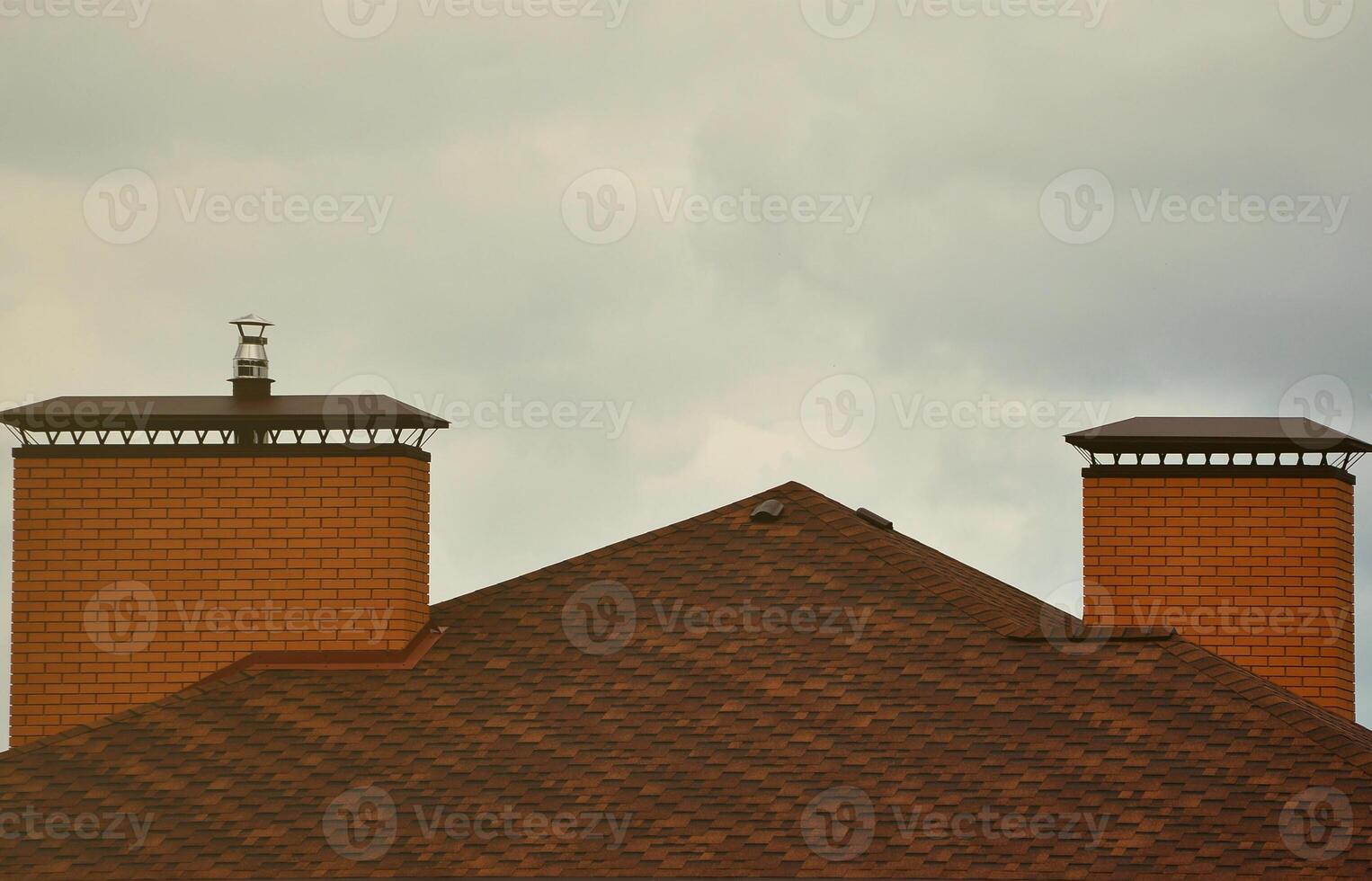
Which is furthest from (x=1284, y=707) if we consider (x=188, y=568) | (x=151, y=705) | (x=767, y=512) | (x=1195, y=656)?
(x=188, y=568)

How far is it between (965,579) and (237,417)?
910cm

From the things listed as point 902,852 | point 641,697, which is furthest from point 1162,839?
point 641,697

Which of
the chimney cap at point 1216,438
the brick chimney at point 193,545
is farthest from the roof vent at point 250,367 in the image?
the chimney cap at point 1216,438

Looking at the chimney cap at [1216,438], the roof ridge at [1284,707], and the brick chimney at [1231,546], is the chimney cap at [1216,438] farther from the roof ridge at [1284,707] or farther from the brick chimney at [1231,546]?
the roof ridge at [1284,707]

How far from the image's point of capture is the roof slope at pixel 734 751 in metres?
17.3

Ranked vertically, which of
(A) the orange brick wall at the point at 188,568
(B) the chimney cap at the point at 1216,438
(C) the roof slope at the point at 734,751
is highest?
(B) the chimney cap at the point at 1216,438

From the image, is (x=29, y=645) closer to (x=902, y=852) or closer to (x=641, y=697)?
(x=641, y=697)

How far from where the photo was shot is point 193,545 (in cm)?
2217

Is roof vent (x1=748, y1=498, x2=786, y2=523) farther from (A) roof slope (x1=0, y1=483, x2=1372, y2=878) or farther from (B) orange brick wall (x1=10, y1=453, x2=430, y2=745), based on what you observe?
(B) orange brick wall (x1=10, y1=453, x2=430, y2=745)

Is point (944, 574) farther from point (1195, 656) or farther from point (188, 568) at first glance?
point (188, 568)

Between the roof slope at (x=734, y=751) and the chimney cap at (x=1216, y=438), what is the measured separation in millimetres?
3416

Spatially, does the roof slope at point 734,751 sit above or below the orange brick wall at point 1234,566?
below

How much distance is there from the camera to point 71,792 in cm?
1920

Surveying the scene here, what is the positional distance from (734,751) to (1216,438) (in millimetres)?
8947
